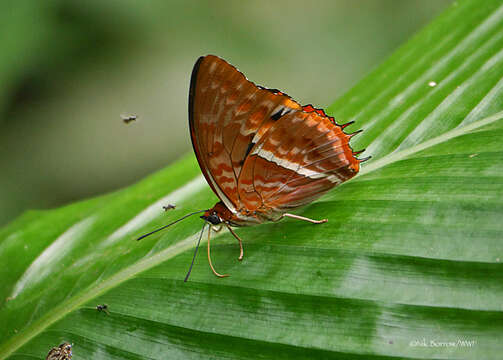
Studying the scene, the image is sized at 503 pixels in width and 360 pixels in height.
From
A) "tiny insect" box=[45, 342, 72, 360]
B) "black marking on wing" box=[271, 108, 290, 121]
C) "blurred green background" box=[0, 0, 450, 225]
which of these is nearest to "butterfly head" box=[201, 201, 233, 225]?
"black marking on wing" box=[271, 108, 290, 121]

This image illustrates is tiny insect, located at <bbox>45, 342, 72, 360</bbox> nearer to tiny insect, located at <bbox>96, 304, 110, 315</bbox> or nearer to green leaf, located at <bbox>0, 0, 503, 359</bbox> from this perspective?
green leaf, located at <bbox>0, 0, 503, 359</bbox>

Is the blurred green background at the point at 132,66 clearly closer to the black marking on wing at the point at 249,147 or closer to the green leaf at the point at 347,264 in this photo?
the green leaf at the point at 347,264

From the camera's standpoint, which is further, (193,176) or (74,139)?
(74,139)

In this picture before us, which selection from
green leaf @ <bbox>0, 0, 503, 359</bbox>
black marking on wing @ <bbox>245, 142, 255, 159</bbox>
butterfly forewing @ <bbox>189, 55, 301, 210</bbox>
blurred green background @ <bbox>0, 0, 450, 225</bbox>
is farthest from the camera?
blurred green background @ <bbox>0, 0, 450, 225</bbox>

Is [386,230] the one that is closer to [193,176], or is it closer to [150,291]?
[150,291]

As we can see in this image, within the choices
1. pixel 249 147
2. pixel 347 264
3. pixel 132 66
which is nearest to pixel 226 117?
pixel 249 147

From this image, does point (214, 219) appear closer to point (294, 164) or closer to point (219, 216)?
point (219, 216)

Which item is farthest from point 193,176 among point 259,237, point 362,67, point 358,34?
point 358,34
